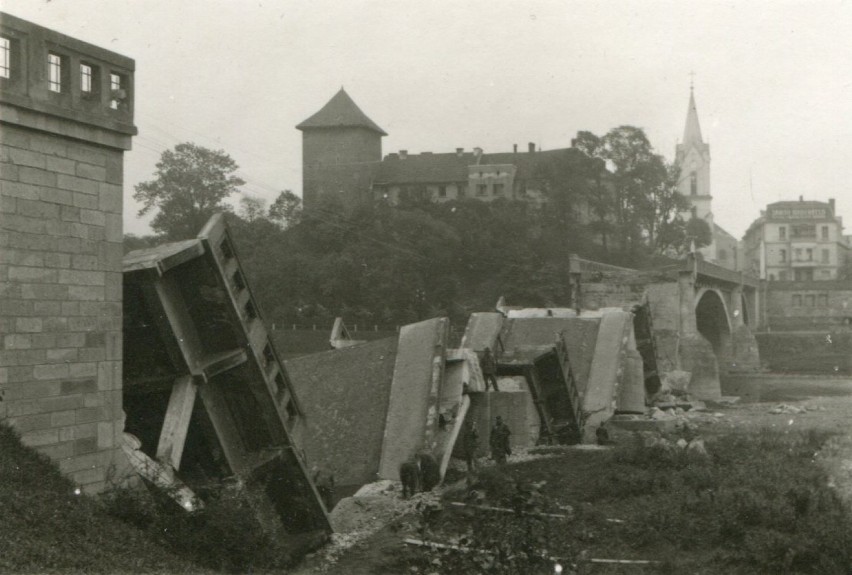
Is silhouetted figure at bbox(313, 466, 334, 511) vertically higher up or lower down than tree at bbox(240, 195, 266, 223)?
lower down

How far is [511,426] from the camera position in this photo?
18.2 metres

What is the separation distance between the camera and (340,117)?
83.9 meters

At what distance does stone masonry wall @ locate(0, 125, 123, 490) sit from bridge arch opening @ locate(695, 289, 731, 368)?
56288mm

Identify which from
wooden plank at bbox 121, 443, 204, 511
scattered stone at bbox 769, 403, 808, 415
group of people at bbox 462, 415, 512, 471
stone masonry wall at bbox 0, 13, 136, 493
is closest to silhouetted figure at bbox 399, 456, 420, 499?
group of people at bbox 462, 415, 512, 471

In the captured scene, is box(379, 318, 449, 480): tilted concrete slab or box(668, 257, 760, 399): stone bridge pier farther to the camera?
box(668, 257, 760, 399): stone bridge pier

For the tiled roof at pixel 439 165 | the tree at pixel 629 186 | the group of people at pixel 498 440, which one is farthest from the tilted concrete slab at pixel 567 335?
the tiled roof at pixel 439 165

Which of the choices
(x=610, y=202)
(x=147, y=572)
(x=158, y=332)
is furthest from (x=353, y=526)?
(x=610, y=202)

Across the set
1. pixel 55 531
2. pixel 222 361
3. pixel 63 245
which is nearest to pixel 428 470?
pixel 222 361

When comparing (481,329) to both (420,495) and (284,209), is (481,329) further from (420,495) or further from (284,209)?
(284,209)

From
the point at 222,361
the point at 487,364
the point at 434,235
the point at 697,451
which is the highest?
the point at 434,235

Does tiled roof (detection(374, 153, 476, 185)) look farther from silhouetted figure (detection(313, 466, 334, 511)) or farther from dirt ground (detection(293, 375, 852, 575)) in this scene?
silhouetted figure (detection(313, 466, 334, 511))

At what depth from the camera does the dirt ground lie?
10.4 meters

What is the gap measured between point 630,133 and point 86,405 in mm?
61476

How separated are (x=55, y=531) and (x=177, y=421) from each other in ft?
9.30
